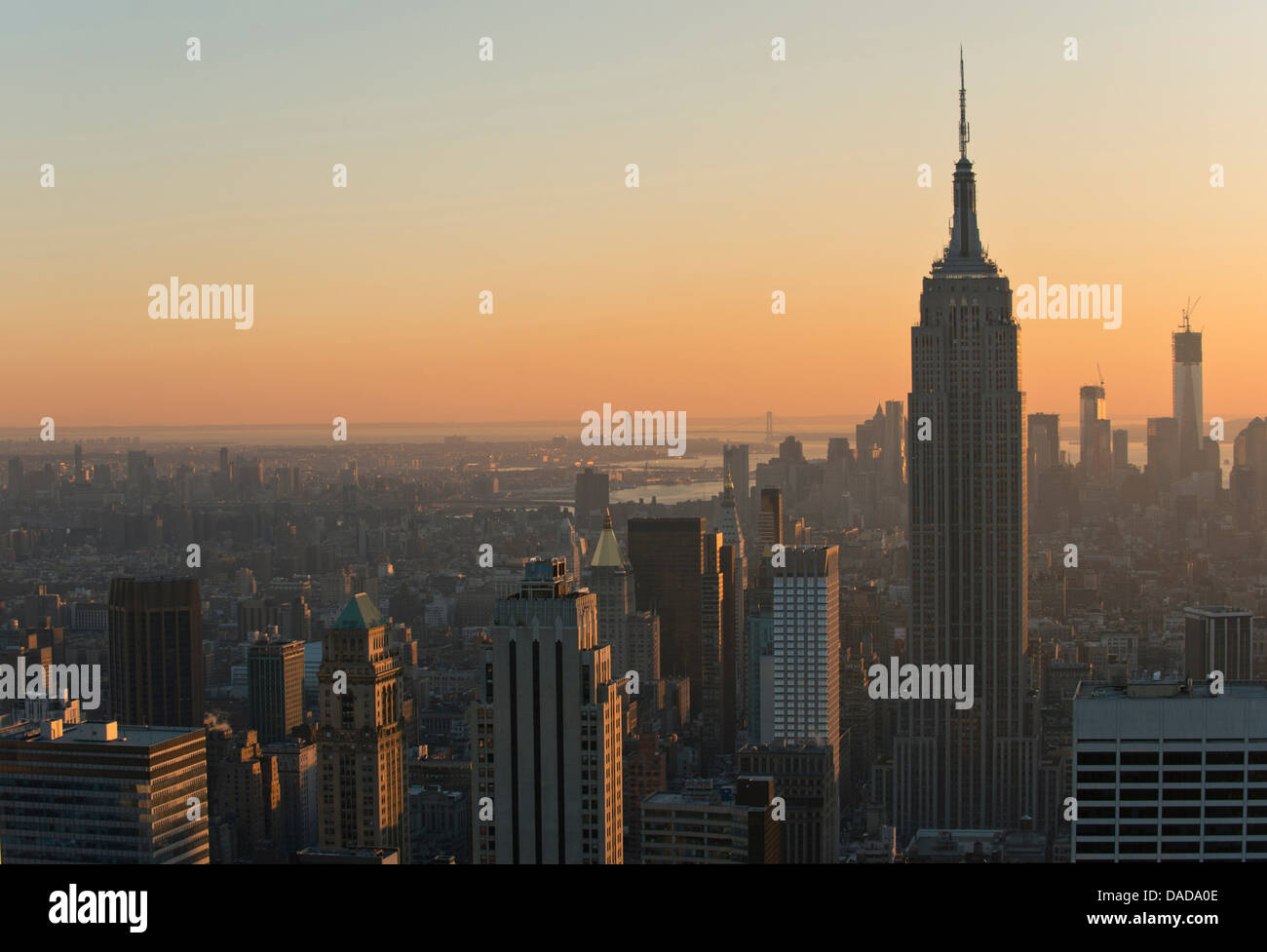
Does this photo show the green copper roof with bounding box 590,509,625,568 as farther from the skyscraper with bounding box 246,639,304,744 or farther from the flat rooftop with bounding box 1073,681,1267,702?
the flat rooftop with bounding box 1073,681,1267,702

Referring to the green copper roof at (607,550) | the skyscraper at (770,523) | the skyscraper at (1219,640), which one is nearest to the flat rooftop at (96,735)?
the green copper roof at (607,550)

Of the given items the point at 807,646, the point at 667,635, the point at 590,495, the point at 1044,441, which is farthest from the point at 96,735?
the point at 1044,441

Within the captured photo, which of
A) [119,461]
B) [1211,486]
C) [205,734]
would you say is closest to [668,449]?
[119,461]

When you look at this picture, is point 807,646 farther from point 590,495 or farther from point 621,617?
point 590,495

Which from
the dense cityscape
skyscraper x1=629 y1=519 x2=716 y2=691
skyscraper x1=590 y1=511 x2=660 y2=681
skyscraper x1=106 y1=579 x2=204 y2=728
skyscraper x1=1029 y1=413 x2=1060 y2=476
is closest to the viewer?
the dense cityscape

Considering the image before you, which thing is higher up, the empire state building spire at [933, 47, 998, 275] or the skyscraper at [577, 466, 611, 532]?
the empire state building spire at [933, 47, 998, 275]

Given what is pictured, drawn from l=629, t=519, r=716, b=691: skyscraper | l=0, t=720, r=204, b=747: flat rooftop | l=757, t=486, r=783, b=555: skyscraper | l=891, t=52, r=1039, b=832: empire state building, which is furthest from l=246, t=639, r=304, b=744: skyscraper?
l=891, t=52, r=1039, b=832: empire state building
